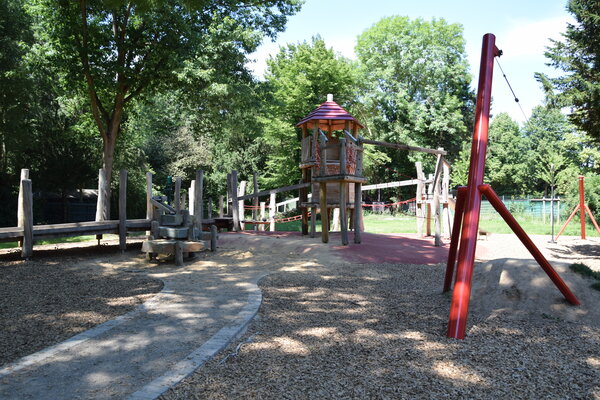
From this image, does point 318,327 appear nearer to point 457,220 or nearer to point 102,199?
point 457,220

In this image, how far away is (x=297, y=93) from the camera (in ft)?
98.8

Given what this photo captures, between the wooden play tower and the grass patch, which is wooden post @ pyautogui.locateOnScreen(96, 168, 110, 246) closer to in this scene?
the wooden play tower

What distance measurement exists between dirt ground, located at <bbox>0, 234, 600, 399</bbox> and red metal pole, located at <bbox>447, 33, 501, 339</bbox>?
0.90ft

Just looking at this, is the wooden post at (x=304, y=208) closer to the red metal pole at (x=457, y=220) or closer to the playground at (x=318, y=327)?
the playground at (x=318, y=327)

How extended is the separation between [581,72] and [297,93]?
18928mm

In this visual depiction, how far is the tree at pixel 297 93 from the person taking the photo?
1209 inches

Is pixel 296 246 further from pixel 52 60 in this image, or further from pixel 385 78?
pixel 385 78

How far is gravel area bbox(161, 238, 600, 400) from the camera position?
3.20 m

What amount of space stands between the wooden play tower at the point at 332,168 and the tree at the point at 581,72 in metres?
6.18

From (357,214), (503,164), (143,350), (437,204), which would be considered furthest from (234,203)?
(503,164)

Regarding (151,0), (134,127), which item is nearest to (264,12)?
(134,127)

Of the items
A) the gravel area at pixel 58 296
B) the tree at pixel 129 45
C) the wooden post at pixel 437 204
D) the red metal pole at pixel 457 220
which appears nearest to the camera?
the gravel area at pixel 58 296

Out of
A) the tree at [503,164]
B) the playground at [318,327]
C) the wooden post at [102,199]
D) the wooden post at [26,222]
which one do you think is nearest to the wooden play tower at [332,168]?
the playground at [318,327]

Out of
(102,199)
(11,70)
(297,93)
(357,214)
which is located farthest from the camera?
(297,93)
